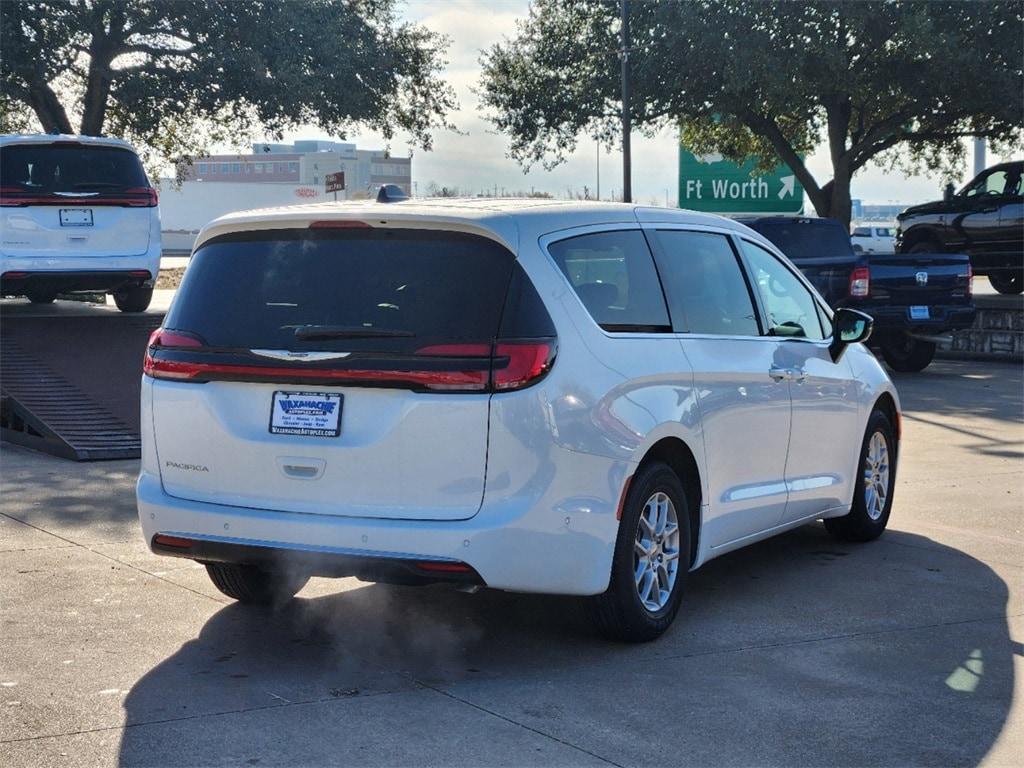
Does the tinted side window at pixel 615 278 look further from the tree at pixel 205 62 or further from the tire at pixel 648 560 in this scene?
the tree at pixel 205 62

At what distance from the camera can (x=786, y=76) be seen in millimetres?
28031

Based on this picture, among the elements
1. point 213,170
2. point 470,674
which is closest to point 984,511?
point 470,674

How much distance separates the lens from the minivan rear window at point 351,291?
5.41 m

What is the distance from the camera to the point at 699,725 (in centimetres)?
491

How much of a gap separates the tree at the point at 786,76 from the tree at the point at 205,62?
6094mm

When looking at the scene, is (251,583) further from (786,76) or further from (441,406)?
(786,76)

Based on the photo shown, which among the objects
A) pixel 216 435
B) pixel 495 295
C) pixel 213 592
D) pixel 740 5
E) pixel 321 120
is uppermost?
pixel 740 5

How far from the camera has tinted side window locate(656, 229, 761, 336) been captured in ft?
21.2

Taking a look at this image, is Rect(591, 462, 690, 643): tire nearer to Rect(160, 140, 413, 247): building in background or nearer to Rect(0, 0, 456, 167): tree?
Rect(0, 0, 456, 167): tree

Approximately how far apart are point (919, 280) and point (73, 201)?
9487 mm

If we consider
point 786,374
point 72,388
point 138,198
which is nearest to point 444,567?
point 786,374

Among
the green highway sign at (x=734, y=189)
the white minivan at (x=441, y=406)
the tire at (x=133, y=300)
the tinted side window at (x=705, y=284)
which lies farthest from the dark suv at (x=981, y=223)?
the white minivan at (x=441, y=406)

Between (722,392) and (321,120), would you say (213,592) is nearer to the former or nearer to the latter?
(722,392)

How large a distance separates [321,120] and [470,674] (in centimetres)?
2137
